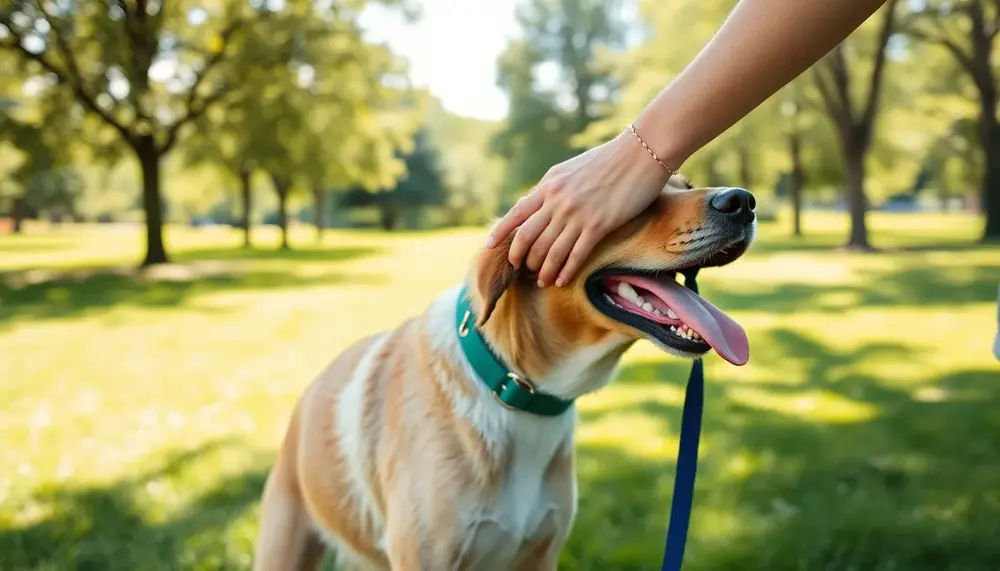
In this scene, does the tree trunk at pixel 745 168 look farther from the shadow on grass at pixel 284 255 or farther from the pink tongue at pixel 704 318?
the pink tongue at pixel 704 318

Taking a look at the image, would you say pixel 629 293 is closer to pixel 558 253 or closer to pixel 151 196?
pixel 558 253

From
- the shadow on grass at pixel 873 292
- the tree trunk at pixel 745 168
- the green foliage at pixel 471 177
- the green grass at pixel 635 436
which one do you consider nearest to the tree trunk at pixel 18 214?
the green foliage at pixel 471 177

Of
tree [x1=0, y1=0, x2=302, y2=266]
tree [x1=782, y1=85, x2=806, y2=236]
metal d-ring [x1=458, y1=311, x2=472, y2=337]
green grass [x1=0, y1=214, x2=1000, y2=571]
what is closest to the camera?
metal d-ring [x1=458, y1=311, x2=472, y2=337]

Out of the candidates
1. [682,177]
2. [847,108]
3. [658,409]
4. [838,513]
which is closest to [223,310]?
[658,409]

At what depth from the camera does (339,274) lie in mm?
19109

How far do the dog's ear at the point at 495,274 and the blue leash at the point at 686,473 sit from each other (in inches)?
19.2

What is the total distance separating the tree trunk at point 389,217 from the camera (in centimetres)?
5110

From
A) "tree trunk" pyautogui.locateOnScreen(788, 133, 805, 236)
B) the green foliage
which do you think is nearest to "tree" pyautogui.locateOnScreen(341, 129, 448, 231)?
the green foliage

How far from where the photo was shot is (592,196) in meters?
1.87

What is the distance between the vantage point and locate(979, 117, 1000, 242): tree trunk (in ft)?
78.7

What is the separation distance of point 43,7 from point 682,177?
18693mm

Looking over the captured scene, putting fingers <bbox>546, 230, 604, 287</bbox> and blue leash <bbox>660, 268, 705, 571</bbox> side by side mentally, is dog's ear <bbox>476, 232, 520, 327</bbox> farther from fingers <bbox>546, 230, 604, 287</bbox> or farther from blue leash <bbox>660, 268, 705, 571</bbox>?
blue leash <bbox>660, 268, 705, 571</bbox>

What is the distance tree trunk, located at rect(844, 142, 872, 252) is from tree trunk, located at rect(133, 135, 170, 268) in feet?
61.2

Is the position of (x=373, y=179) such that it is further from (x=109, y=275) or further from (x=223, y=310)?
(x=223, y=310)
